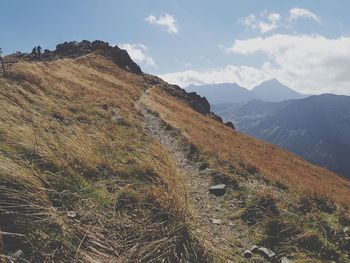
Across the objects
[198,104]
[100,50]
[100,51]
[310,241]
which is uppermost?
[100,50]

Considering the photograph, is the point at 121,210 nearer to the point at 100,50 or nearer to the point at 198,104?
the point at 198,104

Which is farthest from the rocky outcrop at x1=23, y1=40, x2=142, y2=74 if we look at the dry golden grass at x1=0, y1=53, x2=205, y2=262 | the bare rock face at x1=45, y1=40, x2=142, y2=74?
the dry golden grass at x1=0, y1=53, x2=205, y2=262

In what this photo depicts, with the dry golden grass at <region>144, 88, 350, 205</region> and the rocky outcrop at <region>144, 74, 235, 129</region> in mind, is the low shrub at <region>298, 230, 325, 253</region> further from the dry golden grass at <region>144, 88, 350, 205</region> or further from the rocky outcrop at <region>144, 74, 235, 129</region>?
the rocky outcrop at <region>144, 74, 235, 129</region>

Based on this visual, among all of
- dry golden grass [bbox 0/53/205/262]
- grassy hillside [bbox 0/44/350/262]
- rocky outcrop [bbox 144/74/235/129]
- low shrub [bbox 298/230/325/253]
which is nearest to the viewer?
dry golden grass [bbox 0/53/205/262]

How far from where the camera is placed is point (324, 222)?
10414 millimetres

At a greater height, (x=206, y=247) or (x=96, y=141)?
(x=96, y=141)

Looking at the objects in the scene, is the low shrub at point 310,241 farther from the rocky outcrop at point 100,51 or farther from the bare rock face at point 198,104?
the rocky outcrop at point 100,51

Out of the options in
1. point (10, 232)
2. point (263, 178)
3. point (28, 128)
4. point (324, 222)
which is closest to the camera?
point (10, 232)

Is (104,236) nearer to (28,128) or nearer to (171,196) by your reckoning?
(171,196)

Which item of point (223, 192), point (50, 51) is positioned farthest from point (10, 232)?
point (50, 51)

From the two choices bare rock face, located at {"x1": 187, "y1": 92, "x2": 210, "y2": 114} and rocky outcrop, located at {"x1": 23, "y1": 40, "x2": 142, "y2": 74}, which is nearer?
bare rock face, located at {"x1": 187, "y1": 92, "x2": 210, "y2": 114}

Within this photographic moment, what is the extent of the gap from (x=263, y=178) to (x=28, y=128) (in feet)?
37.3

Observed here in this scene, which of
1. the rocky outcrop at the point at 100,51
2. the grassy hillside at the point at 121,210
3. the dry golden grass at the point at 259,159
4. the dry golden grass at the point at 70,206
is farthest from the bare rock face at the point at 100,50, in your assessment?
the dry golden grass at the point at 70,206

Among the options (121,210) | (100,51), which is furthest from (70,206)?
(100,51)
